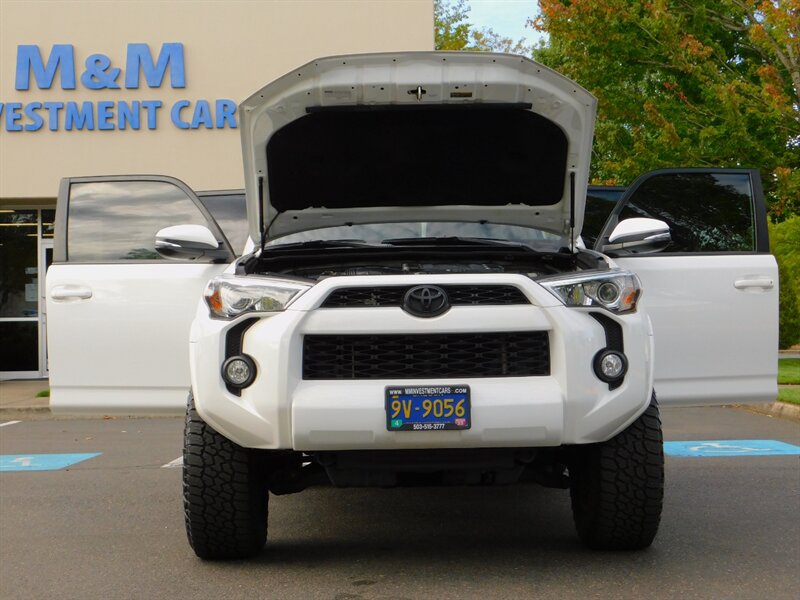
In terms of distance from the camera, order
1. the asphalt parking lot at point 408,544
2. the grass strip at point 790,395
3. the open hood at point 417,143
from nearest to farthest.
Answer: the asphalt parking lot at point 408,544 < the open hood at point 417,143 < the grass strip at point 790,395

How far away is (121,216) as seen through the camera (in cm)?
586

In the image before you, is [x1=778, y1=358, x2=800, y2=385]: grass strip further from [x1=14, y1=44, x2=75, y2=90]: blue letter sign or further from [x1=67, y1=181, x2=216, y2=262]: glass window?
[x1=14, y1=44, x2=75, y2=90]: blue letter sign

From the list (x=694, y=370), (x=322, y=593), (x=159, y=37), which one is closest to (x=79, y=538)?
(x=322, y=593)

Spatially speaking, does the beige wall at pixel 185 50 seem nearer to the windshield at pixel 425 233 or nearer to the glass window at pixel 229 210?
the glass window at pixel 229 210

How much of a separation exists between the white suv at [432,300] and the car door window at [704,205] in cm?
1

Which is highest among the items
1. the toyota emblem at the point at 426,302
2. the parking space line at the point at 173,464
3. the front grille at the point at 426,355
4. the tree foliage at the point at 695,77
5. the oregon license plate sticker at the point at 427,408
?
the tree foliage at the point at 695,77

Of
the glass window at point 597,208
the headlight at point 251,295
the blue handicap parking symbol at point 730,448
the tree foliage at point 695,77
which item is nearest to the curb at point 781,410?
the blue handicap parking symbol at point 730,448

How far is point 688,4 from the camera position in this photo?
14688mm

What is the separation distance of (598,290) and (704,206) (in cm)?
186

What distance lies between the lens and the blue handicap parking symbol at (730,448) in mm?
8461

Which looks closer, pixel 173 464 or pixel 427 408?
pixel 427 408

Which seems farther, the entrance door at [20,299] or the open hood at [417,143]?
the entrance door at [20,299]

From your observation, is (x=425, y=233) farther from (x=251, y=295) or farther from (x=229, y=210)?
(x=229, y=210)

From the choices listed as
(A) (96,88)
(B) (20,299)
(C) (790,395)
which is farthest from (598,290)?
(B) (20,299)
